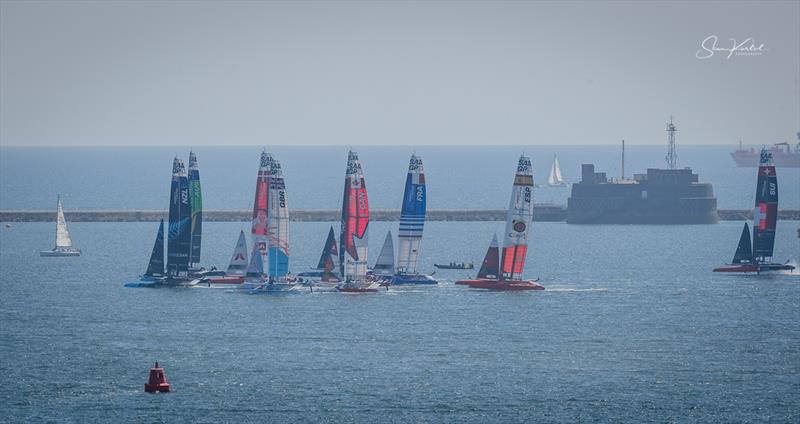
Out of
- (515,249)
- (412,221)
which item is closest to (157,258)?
(412,221)

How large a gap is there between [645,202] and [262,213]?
79.1 meters

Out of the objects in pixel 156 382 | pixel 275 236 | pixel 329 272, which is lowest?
pixel 156 382

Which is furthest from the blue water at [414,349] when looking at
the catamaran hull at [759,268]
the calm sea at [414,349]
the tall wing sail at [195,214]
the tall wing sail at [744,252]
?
the tall wing sail at [195,214]

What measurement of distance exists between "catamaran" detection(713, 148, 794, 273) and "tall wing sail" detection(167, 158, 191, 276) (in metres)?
44.6

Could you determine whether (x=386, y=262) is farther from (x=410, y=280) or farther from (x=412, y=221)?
(x=412, y=221)

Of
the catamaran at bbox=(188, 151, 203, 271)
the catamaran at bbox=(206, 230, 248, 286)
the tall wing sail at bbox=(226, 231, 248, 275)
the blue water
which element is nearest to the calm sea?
the blue water

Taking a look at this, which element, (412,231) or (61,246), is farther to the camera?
(61,246)

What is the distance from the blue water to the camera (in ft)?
245

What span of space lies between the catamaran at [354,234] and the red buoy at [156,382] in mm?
36670

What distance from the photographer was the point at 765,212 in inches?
4990

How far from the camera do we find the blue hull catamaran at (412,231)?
385ft

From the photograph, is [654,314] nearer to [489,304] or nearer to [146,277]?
[489,304]

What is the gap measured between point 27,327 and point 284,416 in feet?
102

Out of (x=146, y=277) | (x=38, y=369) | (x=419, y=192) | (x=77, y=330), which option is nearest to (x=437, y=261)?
(x=419, y=192)
